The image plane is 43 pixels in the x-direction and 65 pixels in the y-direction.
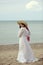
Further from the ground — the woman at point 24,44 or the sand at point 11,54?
the woman at point 24,44

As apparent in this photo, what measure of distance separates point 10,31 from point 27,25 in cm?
127

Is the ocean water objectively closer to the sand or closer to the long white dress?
the sand

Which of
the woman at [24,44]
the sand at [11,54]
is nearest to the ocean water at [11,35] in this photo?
the sand at [11,54]

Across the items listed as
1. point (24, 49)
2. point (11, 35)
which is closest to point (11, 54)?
point (24, 49)

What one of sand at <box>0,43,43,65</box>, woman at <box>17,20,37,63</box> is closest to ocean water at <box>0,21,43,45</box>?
sand at <box>0,43,43,65</box>

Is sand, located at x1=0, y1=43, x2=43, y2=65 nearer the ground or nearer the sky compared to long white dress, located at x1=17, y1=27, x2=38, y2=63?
nearer the ground

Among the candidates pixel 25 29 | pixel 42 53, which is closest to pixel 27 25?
pixel 25 29

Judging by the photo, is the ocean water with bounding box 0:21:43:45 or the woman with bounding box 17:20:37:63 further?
the ocean water with bounding box 0:21:43:45

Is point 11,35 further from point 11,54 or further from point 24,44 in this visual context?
point 24,44

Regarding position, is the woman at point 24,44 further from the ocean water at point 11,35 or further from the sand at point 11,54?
the ocean water at point 11,35

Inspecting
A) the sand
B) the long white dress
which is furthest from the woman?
the sand
